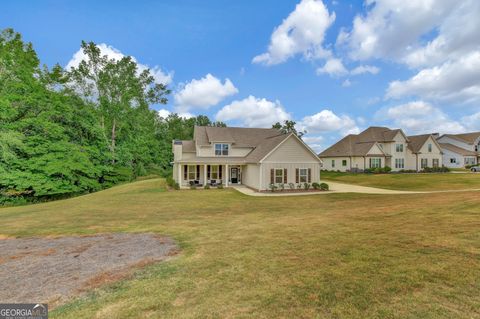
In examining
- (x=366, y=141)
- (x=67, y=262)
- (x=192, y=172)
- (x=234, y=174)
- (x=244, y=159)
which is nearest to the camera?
(x=67, y=262)

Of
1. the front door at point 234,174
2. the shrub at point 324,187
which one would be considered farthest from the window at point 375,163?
the front door at point 234,174

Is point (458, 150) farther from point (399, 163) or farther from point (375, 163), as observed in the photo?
point (375, 163)

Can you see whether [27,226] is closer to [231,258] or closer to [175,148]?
[231,258]

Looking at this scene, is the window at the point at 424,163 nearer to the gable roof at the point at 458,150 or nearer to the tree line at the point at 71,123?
the gable roof at the point at 458,150

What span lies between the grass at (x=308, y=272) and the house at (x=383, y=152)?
30.2 metres

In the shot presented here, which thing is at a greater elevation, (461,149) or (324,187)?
(461,149)

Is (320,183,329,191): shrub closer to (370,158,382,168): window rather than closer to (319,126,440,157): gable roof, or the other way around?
(319,126,440,157): gable roof

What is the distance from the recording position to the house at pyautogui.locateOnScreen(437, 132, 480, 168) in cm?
4633

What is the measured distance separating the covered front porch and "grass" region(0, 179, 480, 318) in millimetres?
16311

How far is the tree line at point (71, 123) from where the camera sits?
23641mm

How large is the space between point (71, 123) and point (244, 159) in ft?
77.1

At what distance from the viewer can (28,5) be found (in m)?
17.1

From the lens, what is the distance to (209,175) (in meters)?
27.6

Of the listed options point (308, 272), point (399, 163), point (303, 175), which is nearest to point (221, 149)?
point (303, 175)
